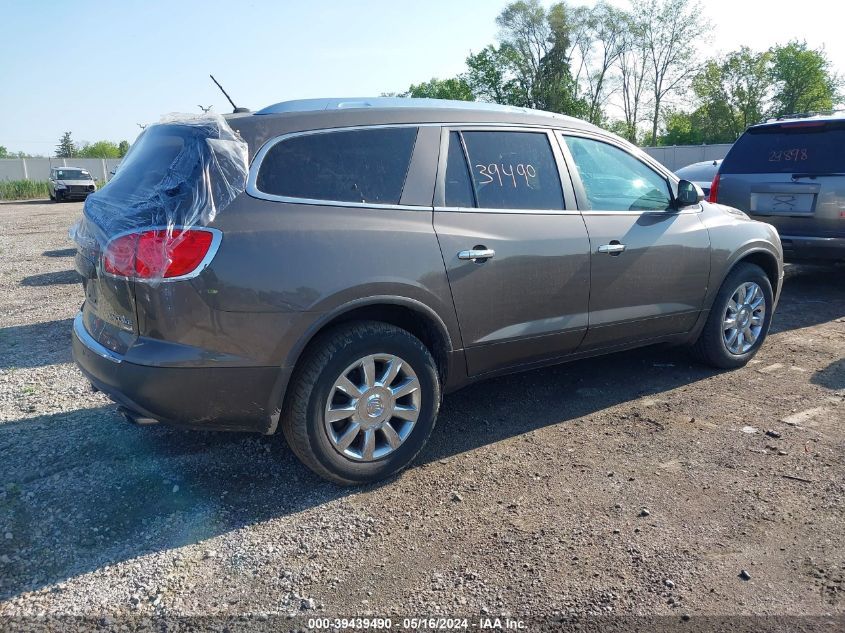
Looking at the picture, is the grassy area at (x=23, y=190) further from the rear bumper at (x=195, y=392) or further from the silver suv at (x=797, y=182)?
the rear bumper at (x=195, y=392)

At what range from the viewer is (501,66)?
67.6 metres

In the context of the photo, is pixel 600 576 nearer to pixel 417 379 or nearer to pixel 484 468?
pixel 484 468

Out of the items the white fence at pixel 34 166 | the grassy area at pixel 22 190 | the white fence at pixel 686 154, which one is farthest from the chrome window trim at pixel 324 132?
the white fence at pixel 34 166

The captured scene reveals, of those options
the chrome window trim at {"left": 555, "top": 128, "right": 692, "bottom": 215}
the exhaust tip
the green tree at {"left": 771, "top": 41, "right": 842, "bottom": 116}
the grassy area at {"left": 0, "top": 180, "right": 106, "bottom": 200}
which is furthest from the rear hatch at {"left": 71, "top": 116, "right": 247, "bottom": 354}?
the green tree at {"left": 771, "top": 41, "right": 842, "bottom": 116}

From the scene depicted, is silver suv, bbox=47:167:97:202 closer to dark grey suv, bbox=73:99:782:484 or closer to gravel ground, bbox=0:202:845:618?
gravel ground, bbox=0:202:845:618

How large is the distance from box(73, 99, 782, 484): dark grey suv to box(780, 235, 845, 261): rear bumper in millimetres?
3748

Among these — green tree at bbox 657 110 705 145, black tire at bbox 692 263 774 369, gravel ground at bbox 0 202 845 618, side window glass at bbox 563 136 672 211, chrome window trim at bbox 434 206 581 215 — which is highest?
green tree at bbox 657 110 705 145

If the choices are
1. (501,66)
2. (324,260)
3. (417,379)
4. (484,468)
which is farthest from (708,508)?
(501,66)

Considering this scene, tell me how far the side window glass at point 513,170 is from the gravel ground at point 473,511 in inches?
54.7

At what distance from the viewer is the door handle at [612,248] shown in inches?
168

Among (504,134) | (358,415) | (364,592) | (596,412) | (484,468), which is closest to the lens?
(364,592)

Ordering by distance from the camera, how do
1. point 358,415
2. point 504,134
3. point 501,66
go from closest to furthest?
point 358,415 → point 504,134 → point 501,66

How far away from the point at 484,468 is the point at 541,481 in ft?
1.06

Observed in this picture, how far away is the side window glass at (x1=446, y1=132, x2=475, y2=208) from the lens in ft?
12.2
